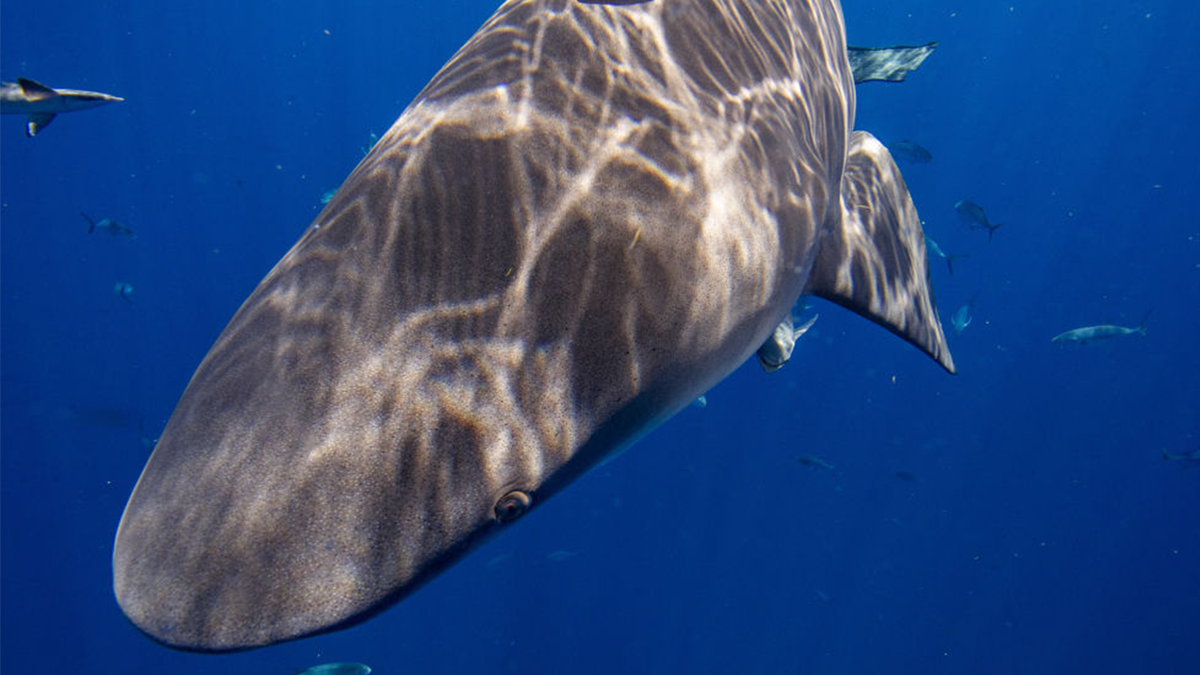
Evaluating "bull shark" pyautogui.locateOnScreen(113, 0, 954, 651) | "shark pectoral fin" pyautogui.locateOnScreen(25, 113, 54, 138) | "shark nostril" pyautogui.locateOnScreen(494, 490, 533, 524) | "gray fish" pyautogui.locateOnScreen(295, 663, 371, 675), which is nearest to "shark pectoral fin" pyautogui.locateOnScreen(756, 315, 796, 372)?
"bull shark" pyautogui.locateOnScreen(113, 0, 954, 651)

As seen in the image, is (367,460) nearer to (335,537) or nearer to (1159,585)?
(335,537)

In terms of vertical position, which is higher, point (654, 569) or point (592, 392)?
point (592, 392)

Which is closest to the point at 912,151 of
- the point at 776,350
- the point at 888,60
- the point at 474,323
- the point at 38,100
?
the point at 888,60

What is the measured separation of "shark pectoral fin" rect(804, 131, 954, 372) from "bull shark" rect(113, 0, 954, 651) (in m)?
0.42

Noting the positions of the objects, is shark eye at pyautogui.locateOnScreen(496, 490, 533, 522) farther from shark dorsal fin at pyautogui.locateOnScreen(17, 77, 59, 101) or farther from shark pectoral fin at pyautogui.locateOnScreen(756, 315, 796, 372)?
shark dorsal fin at pyautogui.locateOnScreen(17, 77, 59, 101)

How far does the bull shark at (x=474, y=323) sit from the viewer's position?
1318 millimetres

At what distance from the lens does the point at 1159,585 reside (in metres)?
37.8

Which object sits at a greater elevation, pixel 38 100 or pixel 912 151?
pixel 38 100

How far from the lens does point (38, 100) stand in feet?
16.9

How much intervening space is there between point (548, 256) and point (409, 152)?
0.47 m

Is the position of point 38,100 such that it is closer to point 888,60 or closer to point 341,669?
point 888,60

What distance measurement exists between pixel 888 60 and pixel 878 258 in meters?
1.82

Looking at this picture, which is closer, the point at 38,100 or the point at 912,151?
the point at 38,100

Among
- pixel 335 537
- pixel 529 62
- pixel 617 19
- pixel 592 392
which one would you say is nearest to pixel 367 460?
pixel 335 537
